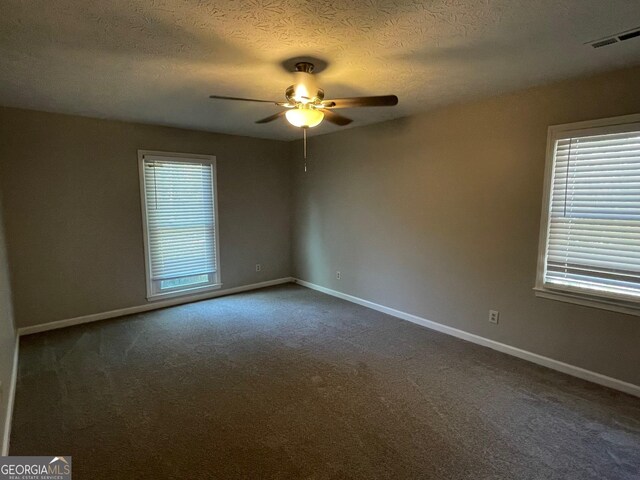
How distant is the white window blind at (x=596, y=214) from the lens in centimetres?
243

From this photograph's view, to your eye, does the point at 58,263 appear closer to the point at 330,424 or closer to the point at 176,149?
the point at 176,149

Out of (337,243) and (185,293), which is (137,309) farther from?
(337,243)

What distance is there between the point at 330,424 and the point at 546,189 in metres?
2.55

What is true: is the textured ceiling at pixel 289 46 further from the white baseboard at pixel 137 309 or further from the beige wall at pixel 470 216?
the white baseboard at pixel 137 309

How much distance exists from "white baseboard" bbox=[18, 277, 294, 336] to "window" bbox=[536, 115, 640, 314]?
392cm

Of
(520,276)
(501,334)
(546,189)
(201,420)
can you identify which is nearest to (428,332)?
(501,334)

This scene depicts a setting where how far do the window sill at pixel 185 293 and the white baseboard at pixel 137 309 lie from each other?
44 millimetres

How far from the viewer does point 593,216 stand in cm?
260

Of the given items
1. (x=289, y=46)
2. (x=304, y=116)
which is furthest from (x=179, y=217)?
(x=289, y=46)

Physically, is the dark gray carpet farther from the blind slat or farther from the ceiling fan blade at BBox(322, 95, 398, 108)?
the ceiling fan blade at BBox(322, 95, 398, 108)

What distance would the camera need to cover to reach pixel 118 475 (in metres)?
1.79

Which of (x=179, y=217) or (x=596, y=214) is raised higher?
(x=596, y=214)

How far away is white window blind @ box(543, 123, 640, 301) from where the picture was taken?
243 centimetres

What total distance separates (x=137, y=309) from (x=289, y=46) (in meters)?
3.77
